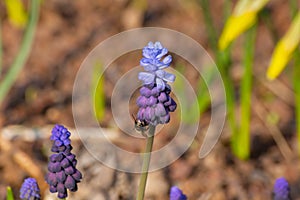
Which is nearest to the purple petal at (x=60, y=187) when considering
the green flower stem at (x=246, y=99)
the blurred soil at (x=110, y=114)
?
→ the blurred soil at (x=110, y=114)

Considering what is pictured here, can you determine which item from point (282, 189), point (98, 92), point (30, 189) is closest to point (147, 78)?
point (30, 189)

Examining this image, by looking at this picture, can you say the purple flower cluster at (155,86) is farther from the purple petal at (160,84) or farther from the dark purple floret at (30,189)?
the dark purple floret at (30,189)

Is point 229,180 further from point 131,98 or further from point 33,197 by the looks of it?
point 33,197

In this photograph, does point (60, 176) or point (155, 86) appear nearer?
point (155, 86)

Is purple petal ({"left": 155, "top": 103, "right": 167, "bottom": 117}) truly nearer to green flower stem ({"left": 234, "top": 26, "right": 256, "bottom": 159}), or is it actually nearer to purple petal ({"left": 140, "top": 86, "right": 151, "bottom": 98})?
purple petal ({"left": 140, "top": 86, "right": 151, "bottom": 98})

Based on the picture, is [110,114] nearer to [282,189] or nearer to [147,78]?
[282,189]

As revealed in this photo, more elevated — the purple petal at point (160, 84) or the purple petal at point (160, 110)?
the purple petal at point (160, 84)
